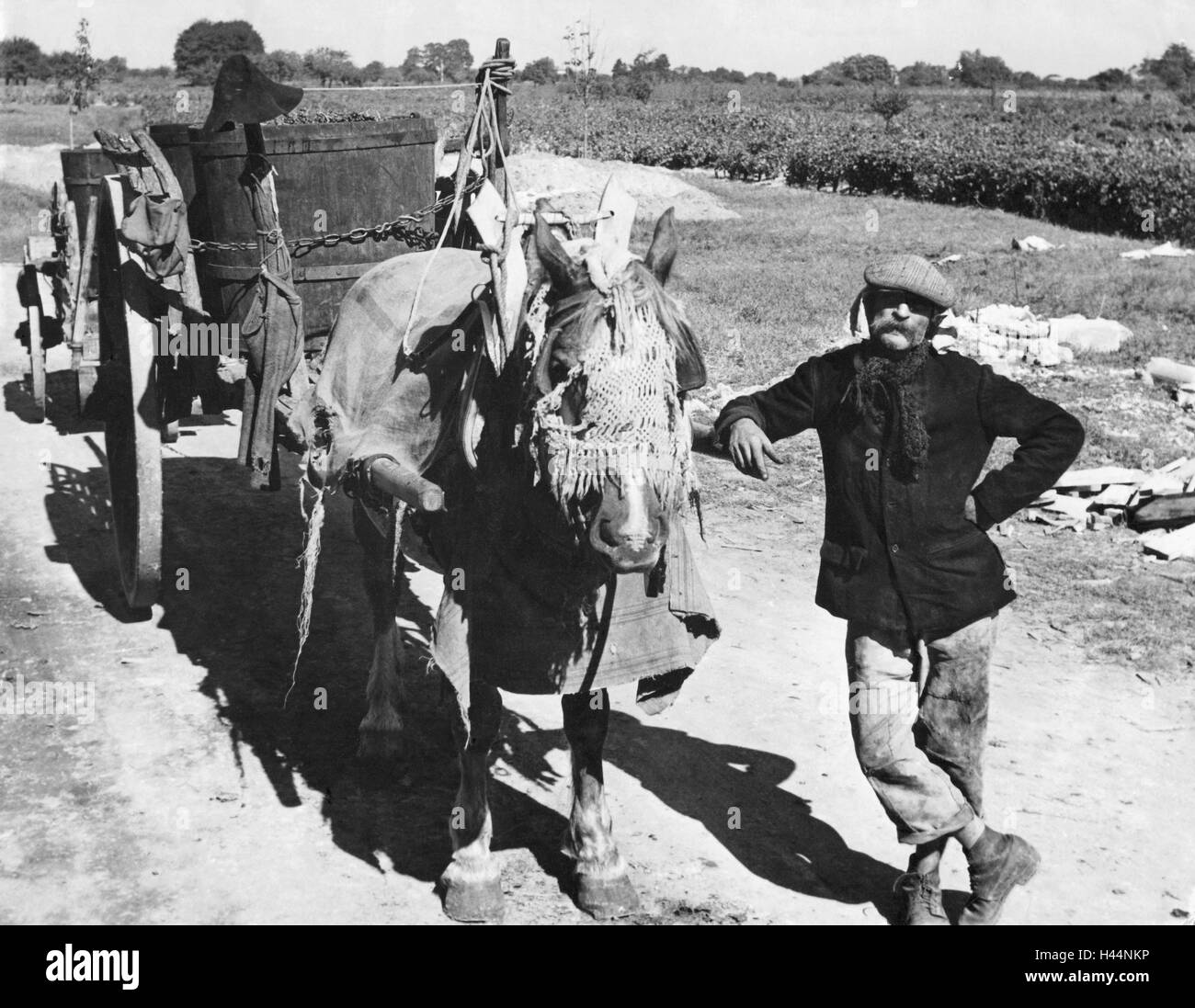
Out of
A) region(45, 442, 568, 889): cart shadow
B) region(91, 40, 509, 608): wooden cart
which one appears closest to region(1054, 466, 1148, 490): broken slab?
region(45, 442, 568, 889): cart shadow

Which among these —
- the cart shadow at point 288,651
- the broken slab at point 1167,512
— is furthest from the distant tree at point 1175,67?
the cart shadow at point 288,651

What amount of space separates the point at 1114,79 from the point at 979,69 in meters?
16.5

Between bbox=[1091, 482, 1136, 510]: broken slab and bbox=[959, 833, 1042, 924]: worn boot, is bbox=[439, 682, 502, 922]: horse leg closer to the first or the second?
bbox=[959, 833, 1042, 924]: worn boot

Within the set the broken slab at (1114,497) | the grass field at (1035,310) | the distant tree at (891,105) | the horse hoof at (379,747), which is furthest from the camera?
the distant tree at (891,105)

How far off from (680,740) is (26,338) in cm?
824

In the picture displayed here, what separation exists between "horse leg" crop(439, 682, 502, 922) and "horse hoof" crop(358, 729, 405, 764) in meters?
1.16

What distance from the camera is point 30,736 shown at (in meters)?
5.74

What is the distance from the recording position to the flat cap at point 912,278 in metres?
4.07

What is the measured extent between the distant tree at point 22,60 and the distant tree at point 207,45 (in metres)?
7.65

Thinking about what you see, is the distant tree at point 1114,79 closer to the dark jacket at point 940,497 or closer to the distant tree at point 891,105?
the distant tree at point 891,105

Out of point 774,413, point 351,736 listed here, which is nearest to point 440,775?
point 351,736
